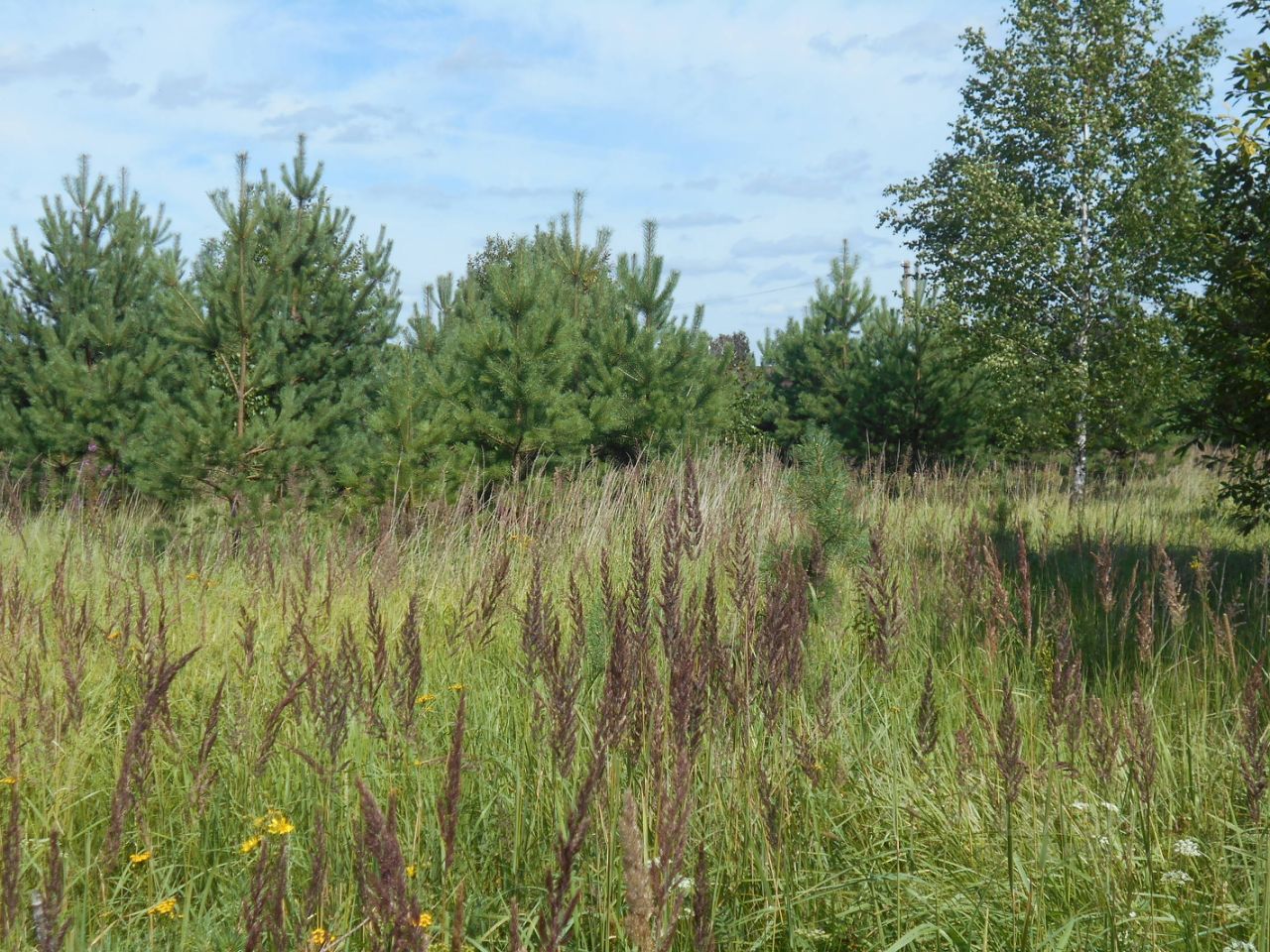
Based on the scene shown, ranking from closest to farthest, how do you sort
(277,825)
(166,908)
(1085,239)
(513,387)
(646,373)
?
(166,908) < (277,825) < (513,387) < (646,373) < (1085,239)

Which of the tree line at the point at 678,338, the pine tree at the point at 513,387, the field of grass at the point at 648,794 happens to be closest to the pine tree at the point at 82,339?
the tree line at the point at 678,338

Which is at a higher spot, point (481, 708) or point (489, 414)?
point (489, 414)

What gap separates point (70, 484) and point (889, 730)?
11679 mm

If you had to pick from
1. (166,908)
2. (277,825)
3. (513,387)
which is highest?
(513,387)

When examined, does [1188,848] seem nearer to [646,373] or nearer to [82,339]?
[646,373]

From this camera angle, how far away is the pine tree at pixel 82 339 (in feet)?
39.0

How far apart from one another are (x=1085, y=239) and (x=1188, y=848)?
14513mm

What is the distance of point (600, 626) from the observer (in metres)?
3.80

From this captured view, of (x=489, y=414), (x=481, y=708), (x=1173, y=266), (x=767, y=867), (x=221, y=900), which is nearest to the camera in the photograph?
(x=767, y=867)

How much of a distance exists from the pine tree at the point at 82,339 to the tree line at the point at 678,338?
0.12 feet

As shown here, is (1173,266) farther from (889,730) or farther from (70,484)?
(70,484)

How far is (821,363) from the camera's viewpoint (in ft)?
57.1

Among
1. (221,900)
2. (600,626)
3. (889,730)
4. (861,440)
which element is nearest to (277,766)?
(221,900)

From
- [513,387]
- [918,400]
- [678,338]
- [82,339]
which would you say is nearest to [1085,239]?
[918,400]
